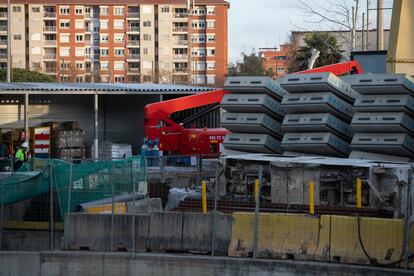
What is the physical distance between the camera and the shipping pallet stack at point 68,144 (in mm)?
38844

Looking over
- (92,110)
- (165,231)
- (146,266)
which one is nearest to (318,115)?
(165,231)

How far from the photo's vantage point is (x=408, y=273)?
12.5m

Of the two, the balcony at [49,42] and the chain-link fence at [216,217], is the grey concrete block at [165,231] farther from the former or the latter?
the balcony at [49,42]

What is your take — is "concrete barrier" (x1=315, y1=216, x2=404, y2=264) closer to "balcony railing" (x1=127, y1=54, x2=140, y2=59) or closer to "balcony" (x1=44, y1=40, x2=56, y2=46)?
"balcony railing" (x1=127, y1=54, x2=140, y2=59)

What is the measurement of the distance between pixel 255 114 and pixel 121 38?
84150mm

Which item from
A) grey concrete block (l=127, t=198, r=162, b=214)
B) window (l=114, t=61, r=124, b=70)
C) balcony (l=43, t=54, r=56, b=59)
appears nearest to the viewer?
grey concrete block (l=127, t=198, r=162, b=214)

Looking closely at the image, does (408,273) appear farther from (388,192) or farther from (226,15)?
(226,15)

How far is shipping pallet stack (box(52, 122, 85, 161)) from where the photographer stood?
1529 inches

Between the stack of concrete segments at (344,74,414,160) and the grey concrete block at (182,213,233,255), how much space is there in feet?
19.4

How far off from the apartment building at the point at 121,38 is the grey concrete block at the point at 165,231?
283 feet

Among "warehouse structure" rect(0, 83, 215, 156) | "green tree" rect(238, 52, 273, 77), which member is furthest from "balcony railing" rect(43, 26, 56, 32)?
"warehouse structure" rect(0, 83, 215, 156)

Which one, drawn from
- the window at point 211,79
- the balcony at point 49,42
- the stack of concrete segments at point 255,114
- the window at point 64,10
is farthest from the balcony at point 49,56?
the stack of concrete segments at point 255,114

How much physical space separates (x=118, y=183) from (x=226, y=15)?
3434 inches

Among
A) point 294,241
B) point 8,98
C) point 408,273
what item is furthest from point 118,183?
point 8,98
